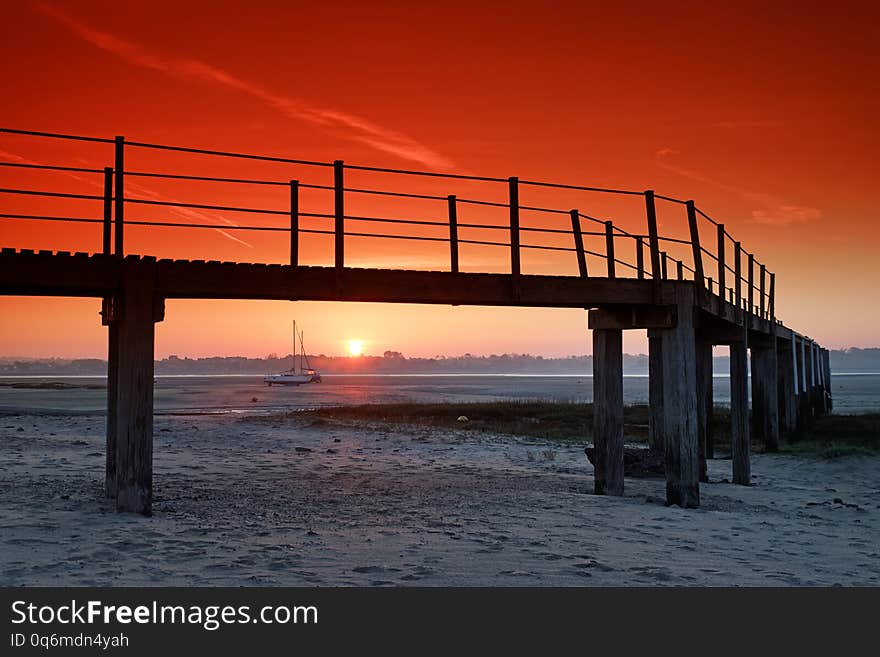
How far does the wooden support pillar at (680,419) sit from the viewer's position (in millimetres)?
13344

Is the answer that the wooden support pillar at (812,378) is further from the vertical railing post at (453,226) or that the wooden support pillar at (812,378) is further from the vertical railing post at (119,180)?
the vertical railing post at (119,180)

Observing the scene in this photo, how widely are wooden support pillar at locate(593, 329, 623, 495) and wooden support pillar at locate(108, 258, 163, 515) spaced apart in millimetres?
6964

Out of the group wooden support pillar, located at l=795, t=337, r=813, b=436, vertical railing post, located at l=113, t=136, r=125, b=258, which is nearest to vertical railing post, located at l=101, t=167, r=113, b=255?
vertical railing post, located at l=113, t=136, r=125, b=258

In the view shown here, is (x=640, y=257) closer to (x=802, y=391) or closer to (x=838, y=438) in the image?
(x=838, y=438)

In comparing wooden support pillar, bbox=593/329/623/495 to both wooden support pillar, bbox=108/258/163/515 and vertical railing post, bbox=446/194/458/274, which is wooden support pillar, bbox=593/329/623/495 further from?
wooden support pillar, bbox=108/258/163/515

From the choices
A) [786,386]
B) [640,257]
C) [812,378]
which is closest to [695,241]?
[640,257]

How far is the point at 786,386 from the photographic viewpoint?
3052 centimetres

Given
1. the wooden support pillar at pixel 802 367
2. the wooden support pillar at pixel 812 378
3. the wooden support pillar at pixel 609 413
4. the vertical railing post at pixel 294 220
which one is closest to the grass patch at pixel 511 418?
the wooden support pillar at pixel 802 367

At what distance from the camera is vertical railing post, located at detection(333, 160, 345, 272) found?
11.4 meters

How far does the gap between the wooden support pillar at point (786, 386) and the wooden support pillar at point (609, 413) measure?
1788 cm

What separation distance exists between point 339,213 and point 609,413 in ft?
18.8

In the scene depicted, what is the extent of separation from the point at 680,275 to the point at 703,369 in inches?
139
